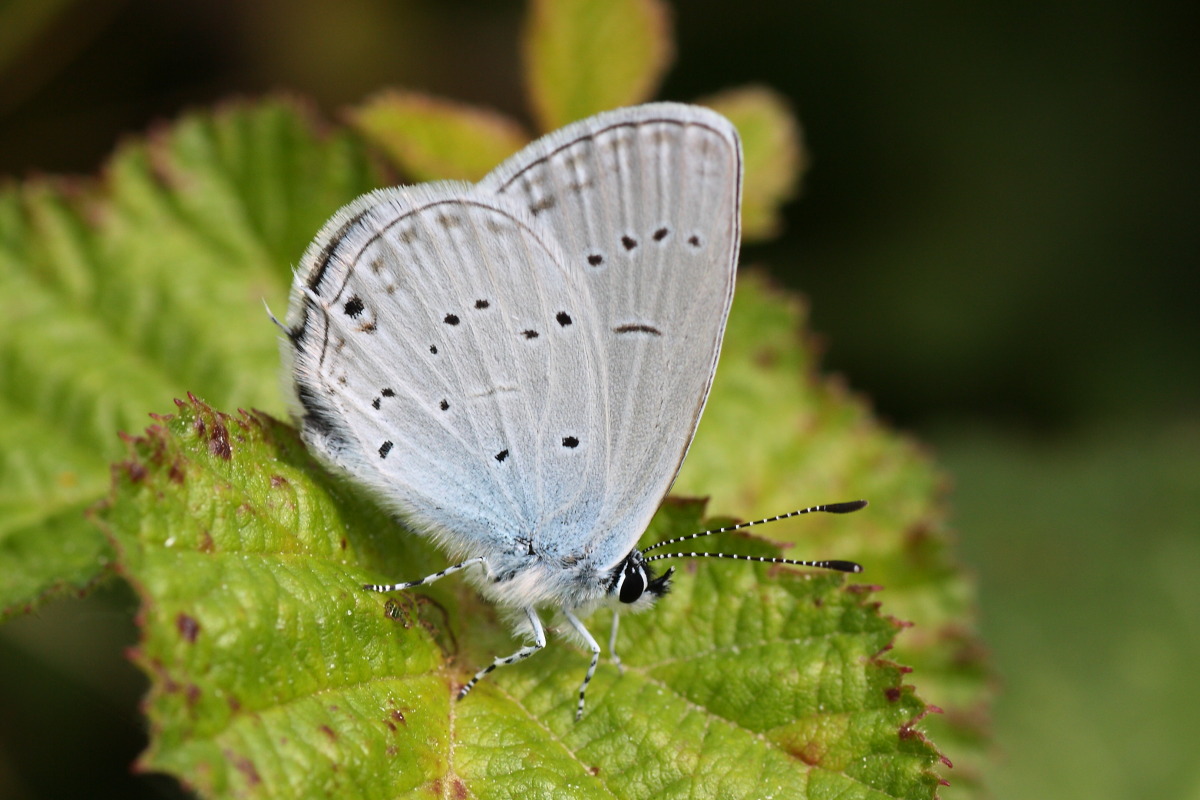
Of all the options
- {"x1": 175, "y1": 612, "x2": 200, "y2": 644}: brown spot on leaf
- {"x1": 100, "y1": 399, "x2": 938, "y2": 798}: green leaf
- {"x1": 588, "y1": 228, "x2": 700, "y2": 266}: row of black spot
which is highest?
{"x1": 588, "y1": 228, "x2": 700, "y2": 266}: row of black spot

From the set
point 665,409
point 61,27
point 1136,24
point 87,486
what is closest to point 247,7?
point 61,27

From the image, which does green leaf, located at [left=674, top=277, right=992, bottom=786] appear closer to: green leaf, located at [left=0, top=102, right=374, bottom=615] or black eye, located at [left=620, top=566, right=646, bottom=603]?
black eye, located at [left=620, top=566, right=646, bottom=603]

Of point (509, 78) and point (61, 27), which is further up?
point (509, 78)

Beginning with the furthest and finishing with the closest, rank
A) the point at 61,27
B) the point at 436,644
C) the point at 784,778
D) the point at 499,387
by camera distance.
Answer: the point at 61,27 → the point at 499,387 → the point at 436,644 → the point at 784,778

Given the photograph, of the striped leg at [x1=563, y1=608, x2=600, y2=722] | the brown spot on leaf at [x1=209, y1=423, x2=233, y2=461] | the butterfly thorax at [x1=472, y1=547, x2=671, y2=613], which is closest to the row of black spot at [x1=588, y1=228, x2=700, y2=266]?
the butterfly thorax at [x1=472, y1=547, x2=671, y2=613]

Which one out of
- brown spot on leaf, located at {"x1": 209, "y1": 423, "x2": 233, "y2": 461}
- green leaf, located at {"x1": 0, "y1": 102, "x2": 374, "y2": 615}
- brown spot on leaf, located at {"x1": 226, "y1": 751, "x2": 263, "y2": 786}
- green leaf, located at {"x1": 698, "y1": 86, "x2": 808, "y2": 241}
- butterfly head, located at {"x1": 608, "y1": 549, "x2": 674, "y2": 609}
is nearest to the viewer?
brown spot on leaf, located at {"x1": 226, "y1": 751, "x2": 263, "y2": 786}

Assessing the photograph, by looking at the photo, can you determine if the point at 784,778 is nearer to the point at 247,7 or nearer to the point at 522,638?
the point at 522,638

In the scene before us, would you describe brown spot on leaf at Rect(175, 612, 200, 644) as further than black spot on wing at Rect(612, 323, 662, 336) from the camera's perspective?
No
